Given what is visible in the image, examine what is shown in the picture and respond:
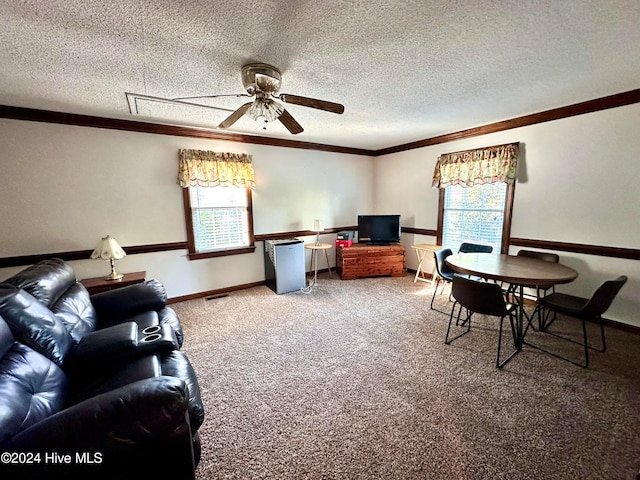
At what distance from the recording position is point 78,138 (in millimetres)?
3086

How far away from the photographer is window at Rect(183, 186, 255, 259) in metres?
3.87

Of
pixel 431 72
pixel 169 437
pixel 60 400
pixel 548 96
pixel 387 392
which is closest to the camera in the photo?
pixel 169 437

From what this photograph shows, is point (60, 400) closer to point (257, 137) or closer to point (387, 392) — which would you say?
point (387, 392)

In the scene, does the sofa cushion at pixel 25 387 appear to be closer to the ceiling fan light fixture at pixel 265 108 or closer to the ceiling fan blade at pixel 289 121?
the ceiling fan light fixture at pixel 265 108

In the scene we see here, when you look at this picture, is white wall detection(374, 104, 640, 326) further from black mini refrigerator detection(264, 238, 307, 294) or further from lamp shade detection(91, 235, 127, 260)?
lamp shade detection(91, 235, 127, 260)

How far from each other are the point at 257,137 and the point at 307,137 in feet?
2.66

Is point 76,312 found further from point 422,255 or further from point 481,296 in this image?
point 422,255

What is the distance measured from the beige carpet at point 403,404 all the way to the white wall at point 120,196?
126 centimetres

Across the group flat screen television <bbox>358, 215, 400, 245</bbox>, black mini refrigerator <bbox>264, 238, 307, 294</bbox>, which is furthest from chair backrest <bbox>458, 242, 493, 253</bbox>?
black mini refrigerator <bbox>264, 238, 307, 294</bbox>

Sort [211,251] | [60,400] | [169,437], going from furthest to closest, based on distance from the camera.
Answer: [211,251]
[60,400]
[169,437]

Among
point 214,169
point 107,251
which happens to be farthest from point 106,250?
point 214,169

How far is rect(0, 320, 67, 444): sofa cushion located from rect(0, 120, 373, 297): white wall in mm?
2386

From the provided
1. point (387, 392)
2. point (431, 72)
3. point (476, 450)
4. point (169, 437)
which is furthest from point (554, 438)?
point (431, 72)

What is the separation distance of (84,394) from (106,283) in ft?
6.67
